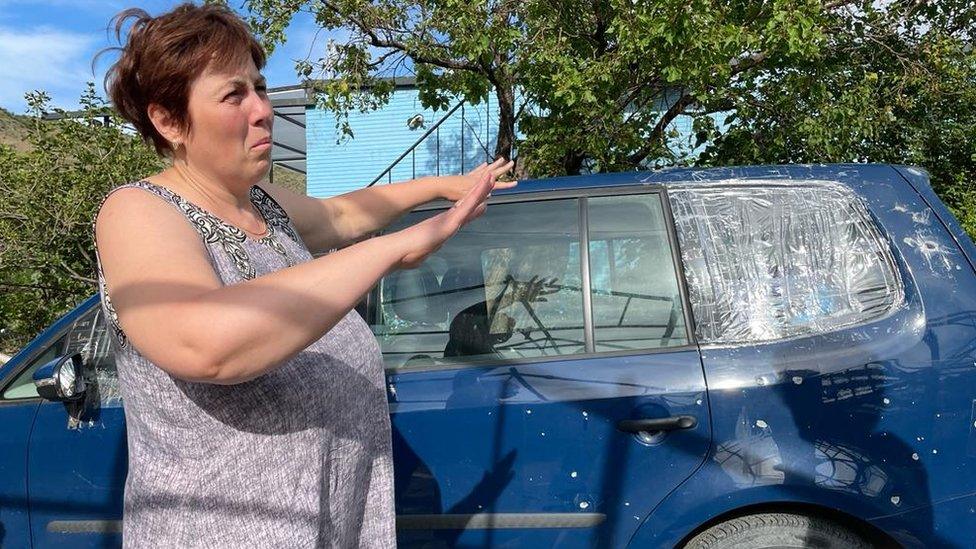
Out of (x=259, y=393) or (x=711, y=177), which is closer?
(x=259, y=393)

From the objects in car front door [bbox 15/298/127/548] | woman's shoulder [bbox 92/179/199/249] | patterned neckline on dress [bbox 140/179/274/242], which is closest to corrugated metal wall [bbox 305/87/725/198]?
car front door [bbox 15/298/127/548]

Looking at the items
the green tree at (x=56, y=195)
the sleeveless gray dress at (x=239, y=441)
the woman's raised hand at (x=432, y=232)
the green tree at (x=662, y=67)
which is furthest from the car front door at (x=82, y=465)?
the green tree at (x=56, y=195)

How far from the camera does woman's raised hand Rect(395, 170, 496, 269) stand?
1143 millimetres

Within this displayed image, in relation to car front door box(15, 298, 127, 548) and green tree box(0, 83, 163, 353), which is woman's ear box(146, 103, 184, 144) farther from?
green tree box(0, 83, 163, 353)

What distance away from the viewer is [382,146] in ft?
38.1

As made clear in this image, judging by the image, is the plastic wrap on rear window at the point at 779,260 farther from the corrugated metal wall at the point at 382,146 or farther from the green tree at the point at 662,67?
the corrugated metal wall at the point at 382,146

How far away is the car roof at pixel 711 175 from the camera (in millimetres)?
2463

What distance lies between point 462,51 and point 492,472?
3677mm

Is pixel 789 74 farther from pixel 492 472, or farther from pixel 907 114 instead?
pixel 492 472

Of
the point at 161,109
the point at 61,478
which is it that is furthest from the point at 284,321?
the point at 61,478

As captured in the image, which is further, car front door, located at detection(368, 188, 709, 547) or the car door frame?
the car door frame

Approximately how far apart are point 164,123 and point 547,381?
1339 millimetres

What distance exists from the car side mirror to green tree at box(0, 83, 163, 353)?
4063 mm

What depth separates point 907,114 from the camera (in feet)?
22.9
